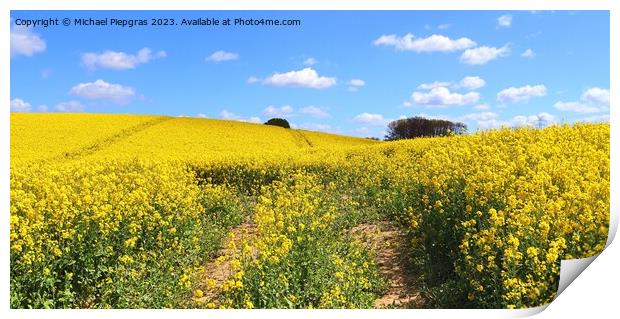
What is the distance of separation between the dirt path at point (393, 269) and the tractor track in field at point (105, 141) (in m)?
11.0

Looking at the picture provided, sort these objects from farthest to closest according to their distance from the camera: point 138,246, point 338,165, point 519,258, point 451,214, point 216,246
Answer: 1. point 338,165
2. point 216,246
3. point 138,246
4. point 451,214
5. point 519,258

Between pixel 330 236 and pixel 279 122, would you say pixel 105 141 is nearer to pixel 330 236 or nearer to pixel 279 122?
pixel 279 122

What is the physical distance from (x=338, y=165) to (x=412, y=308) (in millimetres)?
8540

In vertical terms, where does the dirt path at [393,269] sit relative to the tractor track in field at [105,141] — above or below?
below

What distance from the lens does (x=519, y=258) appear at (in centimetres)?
480

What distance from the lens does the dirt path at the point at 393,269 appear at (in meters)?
5.89

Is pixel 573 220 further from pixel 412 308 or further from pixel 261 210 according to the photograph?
pixel 261 210

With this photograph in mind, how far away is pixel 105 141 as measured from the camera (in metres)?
21.2

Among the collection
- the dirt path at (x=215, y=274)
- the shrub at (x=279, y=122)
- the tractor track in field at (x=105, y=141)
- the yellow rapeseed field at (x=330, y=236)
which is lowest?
the dirt path at (x=215, y=274)

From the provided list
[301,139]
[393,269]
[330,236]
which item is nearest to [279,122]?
[301,139]

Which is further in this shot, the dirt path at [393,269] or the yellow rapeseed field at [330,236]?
the dirt path at [393,269]

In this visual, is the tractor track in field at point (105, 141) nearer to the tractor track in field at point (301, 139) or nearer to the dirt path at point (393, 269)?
the tractor track in field at point (301, 139)

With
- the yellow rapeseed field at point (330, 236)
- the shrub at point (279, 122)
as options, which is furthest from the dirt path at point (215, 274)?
the shrub at point (279, 122)
